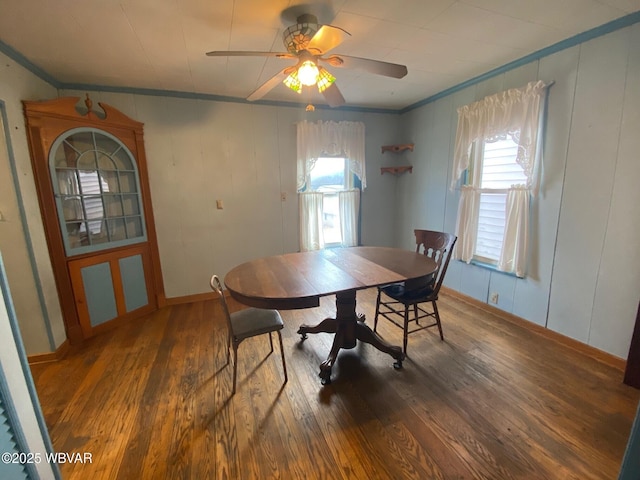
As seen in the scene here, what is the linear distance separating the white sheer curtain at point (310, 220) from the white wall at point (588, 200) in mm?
2129

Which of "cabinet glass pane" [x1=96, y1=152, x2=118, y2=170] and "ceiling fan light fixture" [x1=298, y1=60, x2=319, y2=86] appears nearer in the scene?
"ceiling fan light fixture" [x1=298, y1=60, x2=319, y2=86]

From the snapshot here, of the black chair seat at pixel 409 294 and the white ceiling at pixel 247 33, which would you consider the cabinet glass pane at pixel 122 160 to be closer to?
the white ceiling at pixel 247 33

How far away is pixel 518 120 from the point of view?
2451 mm

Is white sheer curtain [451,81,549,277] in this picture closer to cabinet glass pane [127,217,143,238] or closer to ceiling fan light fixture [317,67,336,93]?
ceiling fan light fixture [317,67,336,93]

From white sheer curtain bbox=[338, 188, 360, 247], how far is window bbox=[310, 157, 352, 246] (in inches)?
2.2

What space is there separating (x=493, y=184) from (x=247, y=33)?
256 cm

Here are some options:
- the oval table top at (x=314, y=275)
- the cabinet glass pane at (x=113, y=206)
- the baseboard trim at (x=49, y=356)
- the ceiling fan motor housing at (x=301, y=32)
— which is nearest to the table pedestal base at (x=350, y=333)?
the oval table top at (x=314, y=275)

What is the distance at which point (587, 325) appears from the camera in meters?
2.17

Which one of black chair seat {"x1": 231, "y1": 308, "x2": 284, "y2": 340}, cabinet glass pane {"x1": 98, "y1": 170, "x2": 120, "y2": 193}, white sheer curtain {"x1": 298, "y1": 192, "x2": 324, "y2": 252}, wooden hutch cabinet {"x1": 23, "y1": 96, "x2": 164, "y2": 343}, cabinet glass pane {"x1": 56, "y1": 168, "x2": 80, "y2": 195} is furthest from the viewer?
white sheer curtain {"x1": 298, "y1": 192, "x2": 324, "y2": 252}

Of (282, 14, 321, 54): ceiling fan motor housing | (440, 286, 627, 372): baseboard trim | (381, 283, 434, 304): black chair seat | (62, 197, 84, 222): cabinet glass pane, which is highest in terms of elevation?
(282, 14, 321, 54): ceiling fan motor housing

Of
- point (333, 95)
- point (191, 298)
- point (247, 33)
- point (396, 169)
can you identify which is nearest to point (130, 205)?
point (191, 298)

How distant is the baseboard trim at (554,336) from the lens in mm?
2043

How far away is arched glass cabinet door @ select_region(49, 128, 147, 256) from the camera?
2459 mm

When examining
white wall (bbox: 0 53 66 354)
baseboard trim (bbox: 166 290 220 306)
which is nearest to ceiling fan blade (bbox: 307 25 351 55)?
white wall (bbox: 0 53 66 354)
